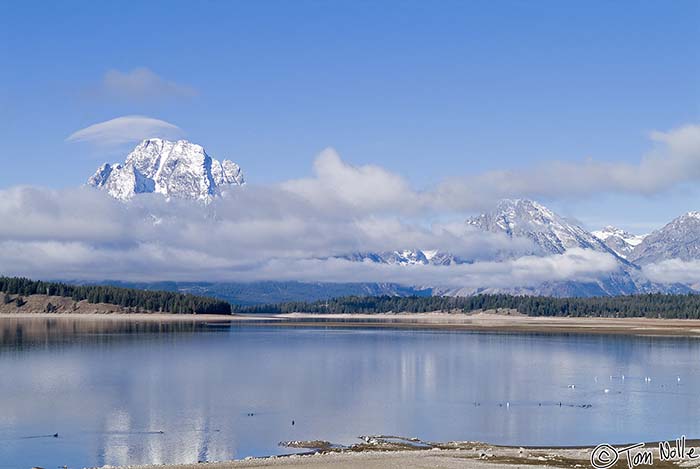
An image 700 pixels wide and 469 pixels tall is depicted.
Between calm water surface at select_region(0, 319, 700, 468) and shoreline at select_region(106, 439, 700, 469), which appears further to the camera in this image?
calm water surface at select_region(0, 319, 700, 468)

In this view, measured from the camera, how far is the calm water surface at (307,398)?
63.2 meters

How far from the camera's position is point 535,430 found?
67.9 m

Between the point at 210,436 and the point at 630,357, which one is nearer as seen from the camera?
the point at 210,436

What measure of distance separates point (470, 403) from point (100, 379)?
138 feet

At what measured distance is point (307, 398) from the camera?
85375mm

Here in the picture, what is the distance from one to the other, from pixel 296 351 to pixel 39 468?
96.1 m

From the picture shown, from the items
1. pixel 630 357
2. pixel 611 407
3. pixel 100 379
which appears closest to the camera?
pixel 611 407

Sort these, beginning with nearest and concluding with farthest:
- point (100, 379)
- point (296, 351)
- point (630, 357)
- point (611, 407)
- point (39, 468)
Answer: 1. point (39, 468)
2. point (611, 407)
3. point (100, 379)
4. point (630, 357)
5. point (296, 351)

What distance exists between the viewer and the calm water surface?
63188 millimetres

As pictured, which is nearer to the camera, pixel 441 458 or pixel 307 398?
pixel 441 458

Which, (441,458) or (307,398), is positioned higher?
(441,458)

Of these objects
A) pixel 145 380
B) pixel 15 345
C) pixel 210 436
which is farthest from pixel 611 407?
pixel 15 345

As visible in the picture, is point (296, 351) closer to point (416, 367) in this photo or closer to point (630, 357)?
point (416, 367)

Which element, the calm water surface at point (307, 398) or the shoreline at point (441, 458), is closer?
the shoreline at point (441, 458)
